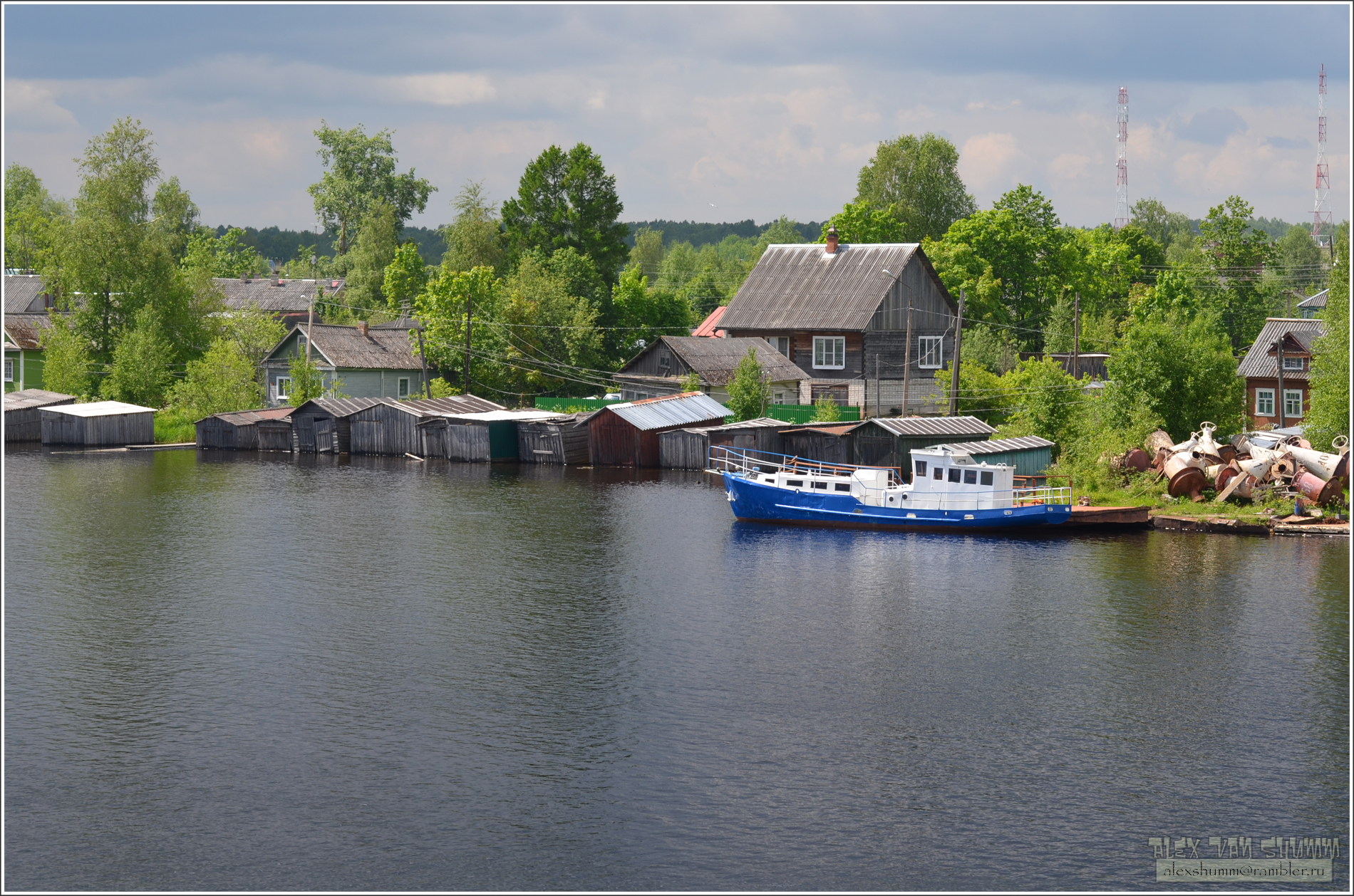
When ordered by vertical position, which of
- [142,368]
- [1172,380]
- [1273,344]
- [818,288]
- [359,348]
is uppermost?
[818,288]

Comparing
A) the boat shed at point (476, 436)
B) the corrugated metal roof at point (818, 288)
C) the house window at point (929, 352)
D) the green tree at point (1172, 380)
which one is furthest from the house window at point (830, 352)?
the green tree at point (1172, 380)

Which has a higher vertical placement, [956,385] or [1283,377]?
[1283,377]

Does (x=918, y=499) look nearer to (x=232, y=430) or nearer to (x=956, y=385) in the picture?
(x=956, y=385)

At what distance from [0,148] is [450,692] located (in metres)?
16.3

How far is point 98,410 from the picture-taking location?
296 feet

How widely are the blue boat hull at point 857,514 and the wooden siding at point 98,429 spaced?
5316 centimetres

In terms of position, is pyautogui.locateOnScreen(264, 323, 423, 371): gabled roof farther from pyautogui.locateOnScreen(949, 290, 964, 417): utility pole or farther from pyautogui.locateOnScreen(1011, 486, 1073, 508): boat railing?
pyautogui.locateOnScreen(1011, 486, 1073, 508): boat railing

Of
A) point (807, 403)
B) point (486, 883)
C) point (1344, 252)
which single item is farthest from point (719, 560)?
point (807, 403)

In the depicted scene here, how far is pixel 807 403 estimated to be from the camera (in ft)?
290

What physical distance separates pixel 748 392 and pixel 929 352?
62.5ft

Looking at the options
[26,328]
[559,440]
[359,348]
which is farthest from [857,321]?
[26,328]

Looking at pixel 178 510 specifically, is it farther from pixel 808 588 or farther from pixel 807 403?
pixel 807 403

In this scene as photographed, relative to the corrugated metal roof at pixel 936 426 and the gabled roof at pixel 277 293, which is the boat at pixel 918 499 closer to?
the corrugated metal roof at pixel 936 426

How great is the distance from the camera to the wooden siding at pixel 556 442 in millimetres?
77688
